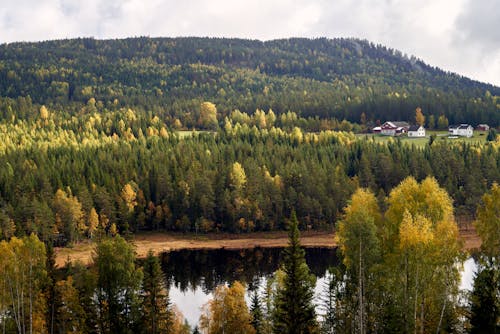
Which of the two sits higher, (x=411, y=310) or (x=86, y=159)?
(x=86, y=159)

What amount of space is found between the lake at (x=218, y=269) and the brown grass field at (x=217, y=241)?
417 centimetres

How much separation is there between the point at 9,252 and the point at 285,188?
8999 cm

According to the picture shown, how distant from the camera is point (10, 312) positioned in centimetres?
5606

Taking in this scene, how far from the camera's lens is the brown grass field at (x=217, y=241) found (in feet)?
384

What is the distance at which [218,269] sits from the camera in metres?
102

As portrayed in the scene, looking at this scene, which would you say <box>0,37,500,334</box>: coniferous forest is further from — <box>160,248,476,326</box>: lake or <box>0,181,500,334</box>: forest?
<box>160,248,476,326</box>: lake

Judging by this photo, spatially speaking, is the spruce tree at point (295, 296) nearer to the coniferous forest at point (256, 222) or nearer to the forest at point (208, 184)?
the coniferous forest at point (256, 222)

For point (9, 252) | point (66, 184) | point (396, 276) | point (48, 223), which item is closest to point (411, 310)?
point (396, 276)

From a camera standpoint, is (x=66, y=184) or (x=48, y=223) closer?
(x=48, y=223)

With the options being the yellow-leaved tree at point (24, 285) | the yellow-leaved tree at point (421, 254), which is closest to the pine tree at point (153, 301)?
the yellow-leaved tree at point (24, 285)

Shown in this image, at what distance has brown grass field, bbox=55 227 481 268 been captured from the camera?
117062 mm

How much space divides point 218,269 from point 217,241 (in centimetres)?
2540

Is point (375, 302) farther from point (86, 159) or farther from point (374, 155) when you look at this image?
point (86, 159)

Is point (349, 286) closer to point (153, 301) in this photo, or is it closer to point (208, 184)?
point (153, 301)
